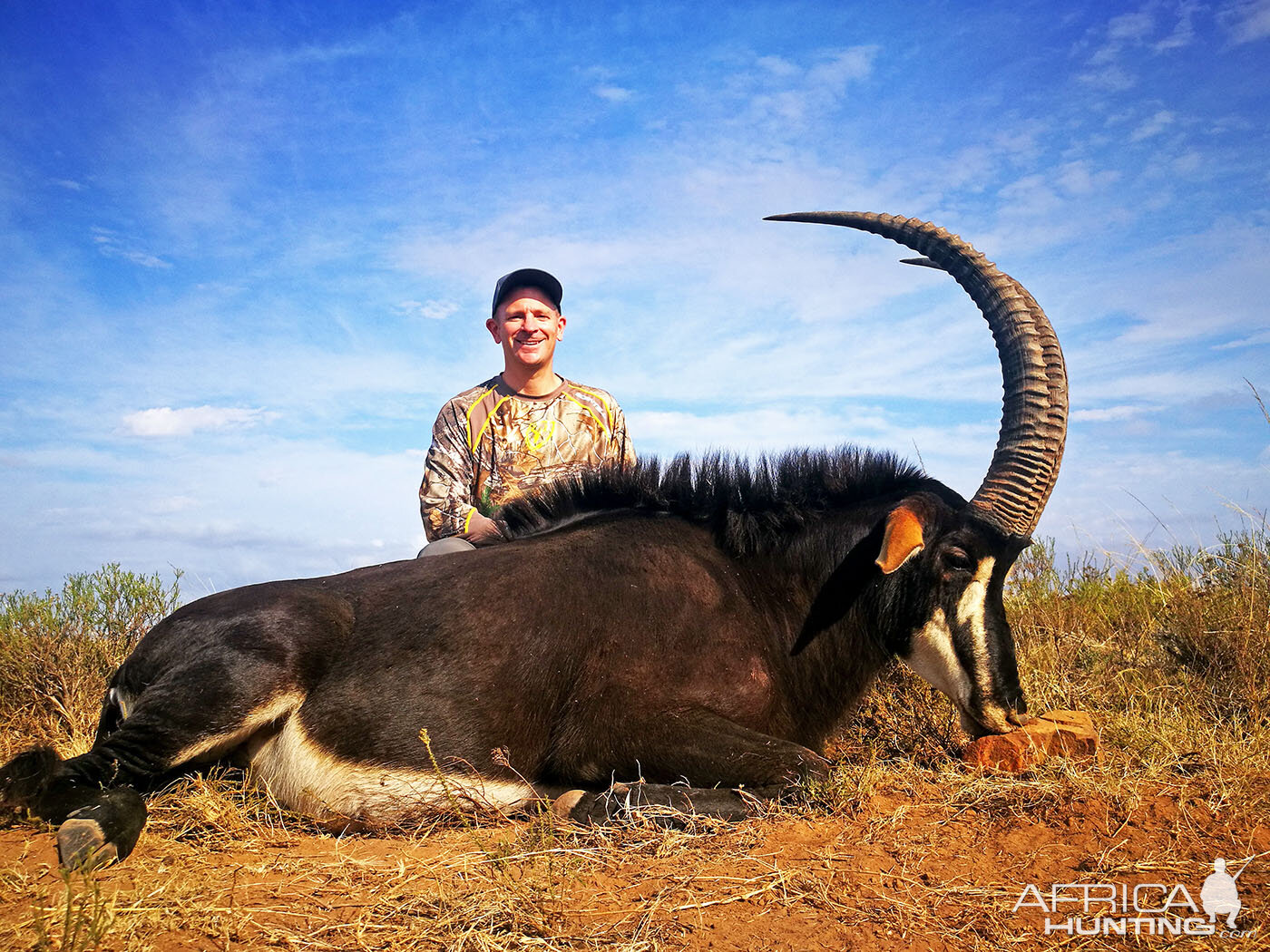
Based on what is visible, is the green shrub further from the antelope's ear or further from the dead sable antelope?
the antelope's ear

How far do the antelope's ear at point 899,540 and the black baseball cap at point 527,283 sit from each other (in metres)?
4.07

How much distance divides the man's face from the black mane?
2319 mm

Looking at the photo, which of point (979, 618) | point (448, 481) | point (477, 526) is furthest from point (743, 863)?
point (448, 481)

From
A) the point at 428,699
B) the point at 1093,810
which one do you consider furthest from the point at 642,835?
the point at 1093,810

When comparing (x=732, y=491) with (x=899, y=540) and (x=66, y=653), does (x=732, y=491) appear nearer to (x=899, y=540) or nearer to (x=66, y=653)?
(x=899, y=540)

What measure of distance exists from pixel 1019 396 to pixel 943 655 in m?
1.47

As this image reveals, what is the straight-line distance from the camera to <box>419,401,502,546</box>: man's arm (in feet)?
21.8

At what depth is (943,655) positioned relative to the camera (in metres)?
4.52

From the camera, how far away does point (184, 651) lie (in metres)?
3.98

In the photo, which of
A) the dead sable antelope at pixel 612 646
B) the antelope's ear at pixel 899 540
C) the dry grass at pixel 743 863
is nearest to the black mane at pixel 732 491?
the dead sable antelope at pixel 612 646

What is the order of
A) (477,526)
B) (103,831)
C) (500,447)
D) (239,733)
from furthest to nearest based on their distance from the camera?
(500,447)
(477,526)
(239,733)
(103,831)

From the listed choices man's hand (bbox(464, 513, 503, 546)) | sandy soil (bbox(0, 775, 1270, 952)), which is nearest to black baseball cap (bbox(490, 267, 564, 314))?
man's hand (bbox(464, 513, 503, 546))

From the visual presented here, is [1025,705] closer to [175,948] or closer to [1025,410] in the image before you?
[1025,410]

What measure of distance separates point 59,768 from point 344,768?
1.17 m
